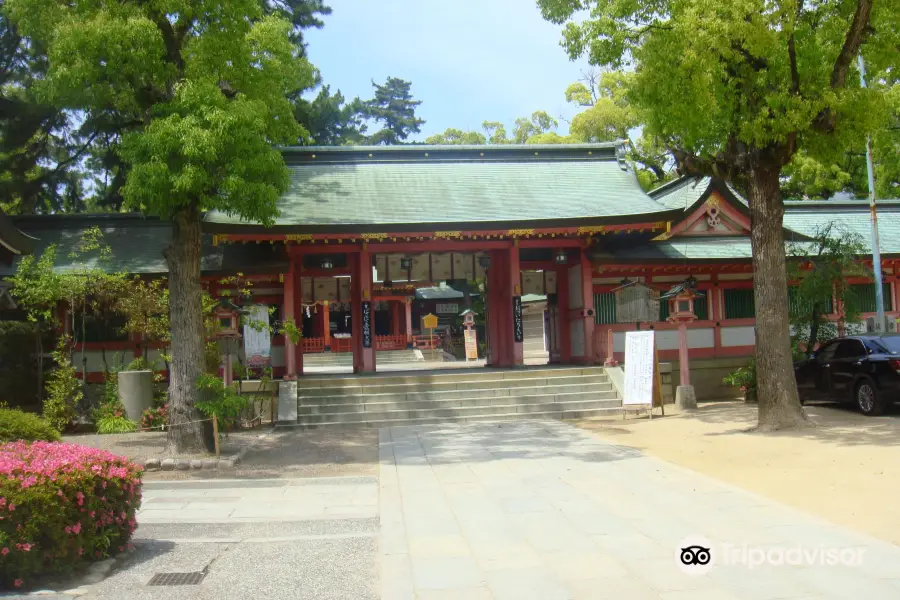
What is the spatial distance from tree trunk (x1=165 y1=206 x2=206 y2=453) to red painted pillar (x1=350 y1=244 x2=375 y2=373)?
693 centimetres

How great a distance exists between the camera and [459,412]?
15.1 metres

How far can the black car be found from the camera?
1234 cm

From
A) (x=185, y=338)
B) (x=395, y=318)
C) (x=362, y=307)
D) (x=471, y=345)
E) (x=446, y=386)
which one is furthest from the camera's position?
(x=395, y=318)

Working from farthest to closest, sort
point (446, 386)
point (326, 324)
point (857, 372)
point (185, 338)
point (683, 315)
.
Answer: point (326, 324) < point (446, 386) < point (683, 315) < point (857, 372) < point (185, 338)

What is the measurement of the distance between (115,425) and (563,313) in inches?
459

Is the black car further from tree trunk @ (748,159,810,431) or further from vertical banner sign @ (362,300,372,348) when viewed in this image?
vertical banner sign @ (362,300,372,348)

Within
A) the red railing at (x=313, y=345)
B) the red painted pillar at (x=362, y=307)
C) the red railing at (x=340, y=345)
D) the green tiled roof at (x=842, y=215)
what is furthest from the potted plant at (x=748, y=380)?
the red railing at (x=313, y=345)

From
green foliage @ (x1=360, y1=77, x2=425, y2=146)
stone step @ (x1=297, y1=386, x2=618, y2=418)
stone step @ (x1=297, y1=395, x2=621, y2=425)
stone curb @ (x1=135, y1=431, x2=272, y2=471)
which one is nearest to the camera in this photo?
stone curb @ (x1=135, y1=431, x2=272, y2=471)

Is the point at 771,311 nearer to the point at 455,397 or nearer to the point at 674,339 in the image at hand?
the point at 455,397

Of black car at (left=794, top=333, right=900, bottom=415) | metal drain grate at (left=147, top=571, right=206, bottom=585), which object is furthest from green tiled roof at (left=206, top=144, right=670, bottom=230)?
metal drain grate at (left=147, top=571, right=206, bottom=585)

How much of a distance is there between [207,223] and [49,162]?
1388 cm

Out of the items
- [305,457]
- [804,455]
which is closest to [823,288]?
[804,455]

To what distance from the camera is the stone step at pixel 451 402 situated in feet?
49.6

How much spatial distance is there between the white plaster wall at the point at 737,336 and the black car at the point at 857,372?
441cm
